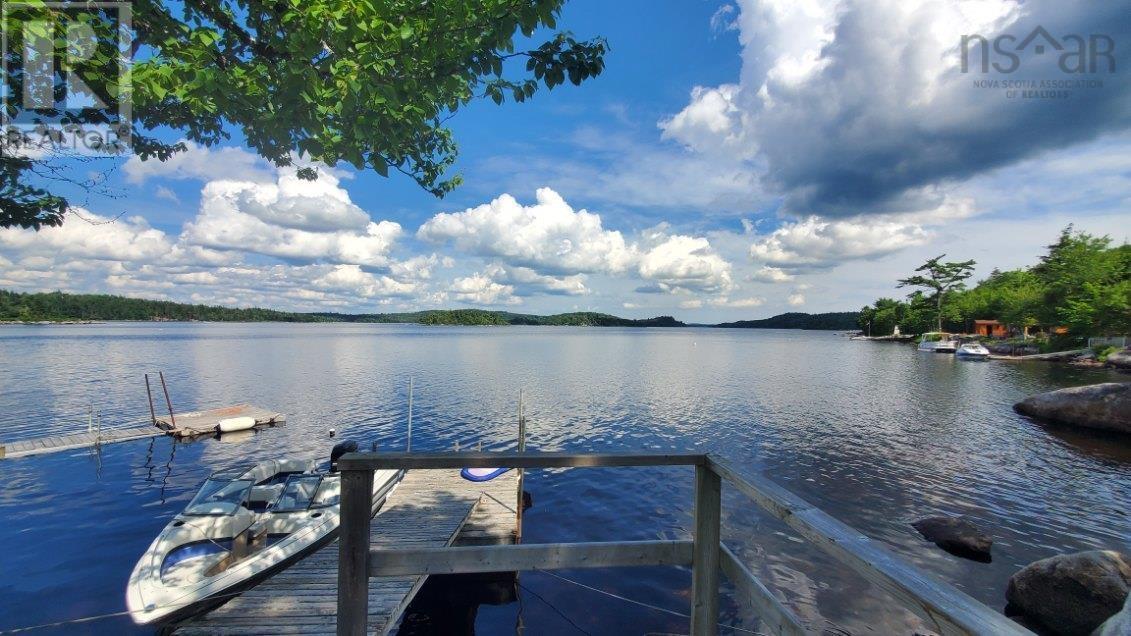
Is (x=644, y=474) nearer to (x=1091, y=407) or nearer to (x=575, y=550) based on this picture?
(x=575, y=550)

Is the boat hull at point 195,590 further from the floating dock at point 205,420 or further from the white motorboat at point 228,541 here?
the floating dock at point 205,420

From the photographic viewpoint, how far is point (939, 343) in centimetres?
8781

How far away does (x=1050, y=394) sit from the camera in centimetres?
2944

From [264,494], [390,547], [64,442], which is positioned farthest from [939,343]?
[64,442]

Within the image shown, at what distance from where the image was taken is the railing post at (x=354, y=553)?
3.30m

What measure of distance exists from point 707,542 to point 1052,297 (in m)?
92.2

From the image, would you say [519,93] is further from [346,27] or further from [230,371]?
[230,371]

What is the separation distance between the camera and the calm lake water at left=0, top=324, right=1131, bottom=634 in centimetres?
1109

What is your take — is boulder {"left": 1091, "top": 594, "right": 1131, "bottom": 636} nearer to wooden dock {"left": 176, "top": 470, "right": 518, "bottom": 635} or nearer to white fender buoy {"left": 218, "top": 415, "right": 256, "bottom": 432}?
wooden dock {"left": 176, "top": 470, "right": 518, "bottom": 635}

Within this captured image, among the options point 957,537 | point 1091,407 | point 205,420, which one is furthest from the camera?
point 205,420

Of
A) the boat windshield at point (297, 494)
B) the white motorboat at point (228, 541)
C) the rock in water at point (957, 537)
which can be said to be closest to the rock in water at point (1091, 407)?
the rock in water at point (957, 537)

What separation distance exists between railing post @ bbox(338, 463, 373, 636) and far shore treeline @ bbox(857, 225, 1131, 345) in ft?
261

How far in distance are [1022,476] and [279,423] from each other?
3700 centimetres

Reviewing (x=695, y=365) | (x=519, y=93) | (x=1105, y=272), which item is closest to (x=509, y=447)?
(x=519, y=93)
